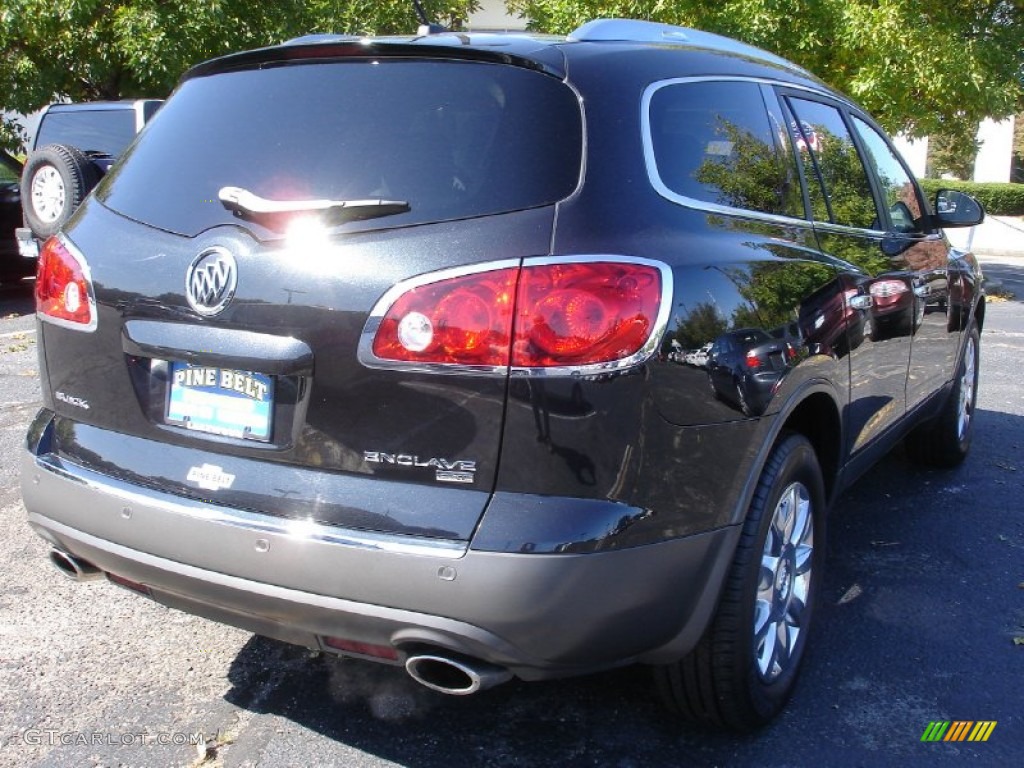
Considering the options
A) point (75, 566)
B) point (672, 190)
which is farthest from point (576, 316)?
point (75, 566)

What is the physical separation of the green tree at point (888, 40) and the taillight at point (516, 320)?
9.36 m

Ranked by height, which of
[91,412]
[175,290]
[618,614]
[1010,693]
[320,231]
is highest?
[320,231]

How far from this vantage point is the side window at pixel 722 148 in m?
2.54

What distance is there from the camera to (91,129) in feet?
29.7

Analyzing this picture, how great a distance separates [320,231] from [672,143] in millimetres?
916

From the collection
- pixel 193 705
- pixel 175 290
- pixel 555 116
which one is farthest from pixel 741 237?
pixel 193 705

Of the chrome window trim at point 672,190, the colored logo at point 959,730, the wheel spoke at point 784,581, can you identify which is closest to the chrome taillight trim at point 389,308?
the chrome window trim at point 672,190

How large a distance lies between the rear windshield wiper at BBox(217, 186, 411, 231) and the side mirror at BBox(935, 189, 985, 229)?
3.11 meters

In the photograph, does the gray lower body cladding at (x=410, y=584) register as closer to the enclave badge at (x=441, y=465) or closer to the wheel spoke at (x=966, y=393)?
the enclave badge at (x=441, y=465)

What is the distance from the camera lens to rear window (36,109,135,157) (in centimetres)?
887

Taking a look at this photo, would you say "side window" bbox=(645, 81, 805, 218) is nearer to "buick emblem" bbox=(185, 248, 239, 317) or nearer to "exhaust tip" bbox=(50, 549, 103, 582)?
"buick emblem" bbox=(185, 248, 239, 317)

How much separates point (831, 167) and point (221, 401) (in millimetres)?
2307

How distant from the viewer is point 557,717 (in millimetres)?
2865

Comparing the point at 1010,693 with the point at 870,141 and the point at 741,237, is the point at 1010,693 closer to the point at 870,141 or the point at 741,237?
the point at 741,237
